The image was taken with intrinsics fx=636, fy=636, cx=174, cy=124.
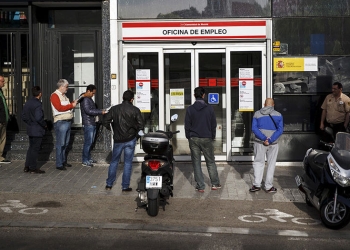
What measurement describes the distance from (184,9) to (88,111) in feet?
10.1

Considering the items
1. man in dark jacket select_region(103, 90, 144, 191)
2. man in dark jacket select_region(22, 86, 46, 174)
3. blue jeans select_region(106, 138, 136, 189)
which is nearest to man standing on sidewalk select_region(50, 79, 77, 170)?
man in dark jacket select_region(22, 86, 46, 174)

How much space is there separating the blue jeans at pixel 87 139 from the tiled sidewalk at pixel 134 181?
247 mm

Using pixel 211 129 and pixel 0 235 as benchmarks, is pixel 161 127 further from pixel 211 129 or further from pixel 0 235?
pixel 0 235

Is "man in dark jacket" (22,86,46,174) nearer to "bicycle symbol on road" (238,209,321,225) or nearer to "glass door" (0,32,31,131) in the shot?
"glass door" (0,32,31,131)

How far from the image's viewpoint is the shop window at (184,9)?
13914mm

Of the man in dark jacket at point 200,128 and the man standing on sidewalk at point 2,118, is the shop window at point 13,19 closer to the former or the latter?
the man standing on sidewalk at point 2,118

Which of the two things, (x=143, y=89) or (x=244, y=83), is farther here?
(x=143, y=89)

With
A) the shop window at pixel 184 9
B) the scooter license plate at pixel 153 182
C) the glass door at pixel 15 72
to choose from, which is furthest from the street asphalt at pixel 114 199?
the shop window at pixel 184 9

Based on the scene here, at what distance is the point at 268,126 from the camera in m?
11.0

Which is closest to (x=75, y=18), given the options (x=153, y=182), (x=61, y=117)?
(x=61, y=117)

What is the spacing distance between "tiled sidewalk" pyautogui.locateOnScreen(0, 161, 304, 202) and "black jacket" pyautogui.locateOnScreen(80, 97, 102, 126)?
3.26ft

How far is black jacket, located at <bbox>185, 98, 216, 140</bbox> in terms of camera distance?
10.9m

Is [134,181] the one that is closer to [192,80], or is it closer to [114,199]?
[114,199]

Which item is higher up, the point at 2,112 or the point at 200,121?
the point at 2,112
